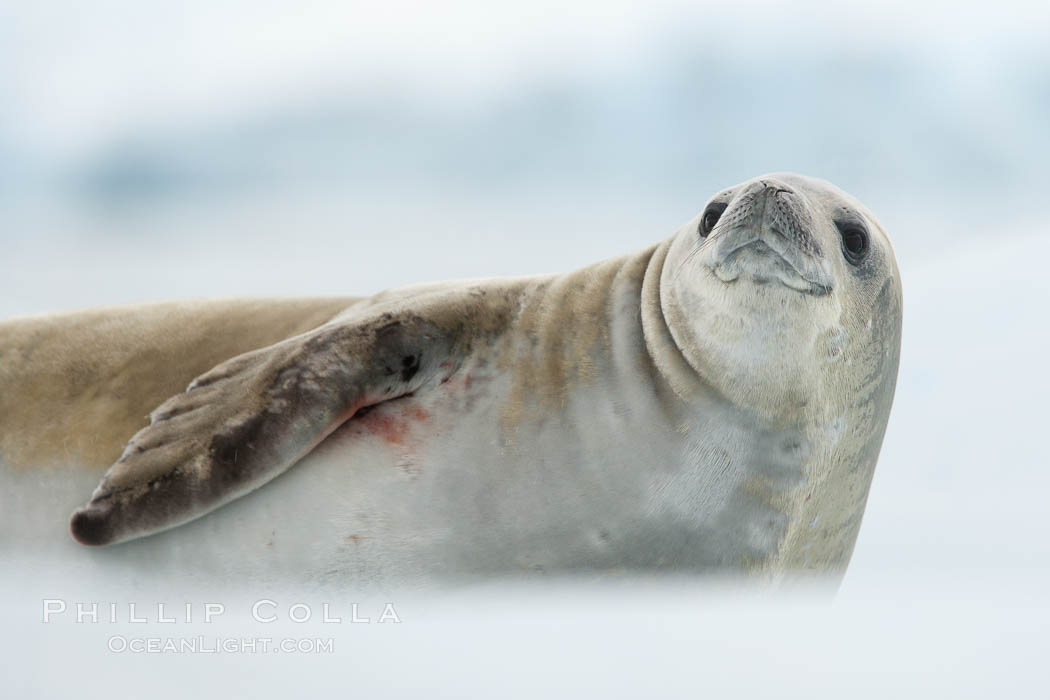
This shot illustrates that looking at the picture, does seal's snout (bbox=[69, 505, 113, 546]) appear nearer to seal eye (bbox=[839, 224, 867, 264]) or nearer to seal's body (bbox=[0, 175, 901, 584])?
seal's body (bbox=[0, 175, 901, 584])

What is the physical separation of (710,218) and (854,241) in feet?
1.46

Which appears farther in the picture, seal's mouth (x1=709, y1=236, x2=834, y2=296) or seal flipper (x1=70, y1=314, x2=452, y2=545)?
seal flipper (x1=70, y1=314, x2=452, y2=545)

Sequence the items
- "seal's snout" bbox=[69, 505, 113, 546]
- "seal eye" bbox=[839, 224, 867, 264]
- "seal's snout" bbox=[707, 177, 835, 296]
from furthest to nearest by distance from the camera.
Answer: "seal eye" bbox=[839, 224, 867, 264] → "seal's snout" bbox=[69, 505, 113, 546] → "seal's snout" bbox=[707, 177, 835, 296]

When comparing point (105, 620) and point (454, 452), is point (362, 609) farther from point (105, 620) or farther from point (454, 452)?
point (105, 620)

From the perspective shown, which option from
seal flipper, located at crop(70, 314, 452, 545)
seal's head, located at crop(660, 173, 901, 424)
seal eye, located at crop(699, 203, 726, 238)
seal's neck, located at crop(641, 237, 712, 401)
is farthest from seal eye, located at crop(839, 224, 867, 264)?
seal flipper, located at crop(70, 314, 452, 545)

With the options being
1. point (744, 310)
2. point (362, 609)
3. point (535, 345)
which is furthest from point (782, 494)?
point (362, 609)

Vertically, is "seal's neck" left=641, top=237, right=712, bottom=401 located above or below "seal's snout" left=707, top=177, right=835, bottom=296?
below

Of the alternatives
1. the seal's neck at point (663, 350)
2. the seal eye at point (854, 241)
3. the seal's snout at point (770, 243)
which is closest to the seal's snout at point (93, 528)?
the seal's neck at point (663, 350)

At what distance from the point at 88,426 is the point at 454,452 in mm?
1383

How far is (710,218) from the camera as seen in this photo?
3547mm

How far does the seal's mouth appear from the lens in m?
3.29

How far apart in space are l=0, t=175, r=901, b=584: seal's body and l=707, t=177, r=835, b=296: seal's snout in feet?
0.07

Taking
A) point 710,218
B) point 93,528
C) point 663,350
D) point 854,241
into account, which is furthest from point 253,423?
point 854,241

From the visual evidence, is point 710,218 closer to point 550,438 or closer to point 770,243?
point 770,243
